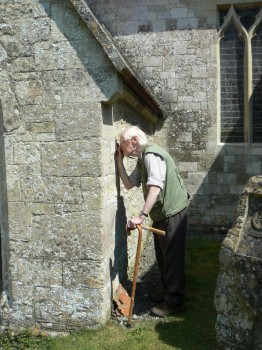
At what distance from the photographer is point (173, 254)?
466cm

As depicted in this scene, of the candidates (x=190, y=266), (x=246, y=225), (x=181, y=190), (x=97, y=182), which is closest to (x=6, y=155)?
(x=97, y=182)

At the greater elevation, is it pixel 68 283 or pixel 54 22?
pixel 54 22

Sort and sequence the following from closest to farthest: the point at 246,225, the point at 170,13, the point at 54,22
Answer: the point at 246,225 → the point at 54,22 → the point at 170,13

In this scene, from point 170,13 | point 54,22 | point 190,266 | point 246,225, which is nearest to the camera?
point 246,225

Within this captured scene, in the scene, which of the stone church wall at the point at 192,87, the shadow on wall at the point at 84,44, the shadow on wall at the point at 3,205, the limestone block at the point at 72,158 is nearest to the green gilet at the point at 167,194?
the limestone block at the point at 72,158

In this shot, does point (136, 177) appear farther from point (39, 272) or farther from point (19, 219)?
point (39, 272)

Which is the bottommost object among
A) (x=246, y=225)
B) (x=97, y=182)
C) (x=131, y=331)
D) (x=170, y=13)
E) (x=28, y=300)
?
(x=131, y=331)

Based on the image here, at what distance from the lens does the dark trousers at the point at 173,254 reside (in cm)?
463

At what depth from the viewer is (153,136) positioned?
9.05m

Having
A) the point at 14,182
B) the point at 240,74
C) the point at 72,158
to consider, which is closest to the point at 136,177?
the point at 72,158

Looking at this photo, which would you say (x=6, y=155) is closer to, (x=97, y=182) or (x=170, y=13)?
(x=97, y=182)

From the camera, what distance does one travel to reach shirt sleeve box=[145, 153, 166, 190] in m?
4.34

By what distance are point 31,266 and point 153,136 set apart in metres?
5.19

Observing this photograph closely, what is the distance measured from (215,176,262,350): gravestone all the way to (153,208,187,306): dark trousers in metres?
1.01
